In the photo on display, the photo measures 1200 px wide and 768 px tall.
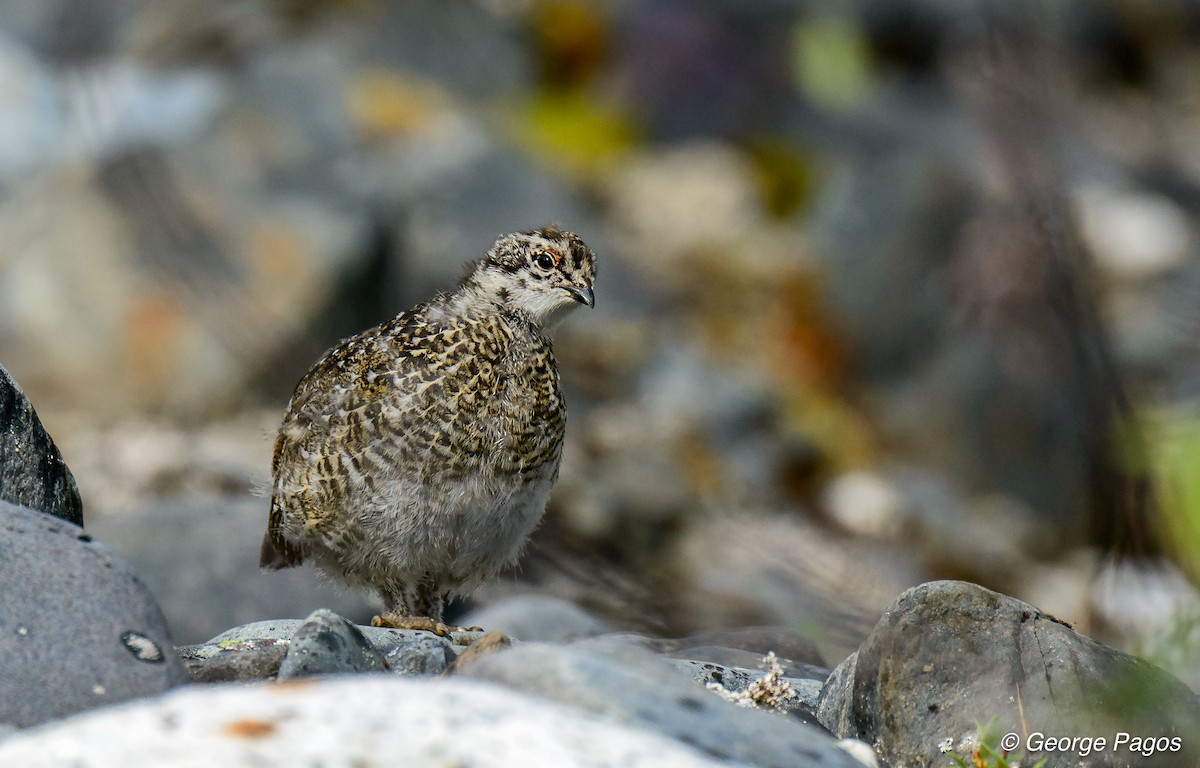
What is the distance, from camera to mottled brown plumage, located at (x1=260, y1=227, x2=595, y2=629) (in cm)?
627

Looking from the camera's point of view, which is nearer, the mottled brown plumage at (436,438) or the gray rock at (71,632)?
the gray rock at (71,632)

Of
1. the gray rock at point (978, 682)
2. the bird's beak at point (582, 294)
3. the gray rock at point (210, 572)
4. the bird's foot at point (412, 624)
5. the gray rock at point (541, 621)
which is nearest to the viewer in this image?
the gray rock at point (978, 682)

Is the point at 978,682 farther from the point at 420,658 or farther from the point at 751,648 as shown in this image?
the point at 751,648

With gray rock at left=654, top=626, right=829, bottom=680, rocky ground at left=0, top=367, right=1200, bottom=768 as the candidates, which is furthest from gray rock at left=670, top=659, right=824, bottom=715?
gray rock at left=654, top=626, right=829, bottom=680

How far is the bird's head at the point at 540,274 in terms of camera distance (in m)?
6.88

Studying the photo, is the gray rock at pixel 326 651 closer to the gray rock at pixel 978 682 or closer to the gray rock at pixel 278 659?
the gray rock at pixel 278 659

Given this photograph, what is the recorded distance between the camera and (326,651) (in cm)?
451

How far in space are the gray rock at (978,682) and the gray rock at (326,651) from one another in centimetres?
160

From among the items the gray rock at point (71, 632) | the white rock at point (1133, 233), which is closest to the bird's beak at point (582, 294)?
the gray rock at point (71, 632)

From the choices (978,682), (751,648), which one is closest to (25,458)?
(751,648)

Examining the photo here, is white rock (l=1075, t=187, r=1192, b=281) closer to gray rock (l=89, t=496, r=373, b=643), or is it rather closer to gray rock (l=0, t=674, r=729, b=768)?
gray rock (l=89, t=496, r=373, b=643)

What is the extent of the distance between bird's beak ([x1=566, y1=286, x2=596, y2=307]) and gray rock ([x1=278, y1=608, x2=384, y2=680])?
7.81 ft

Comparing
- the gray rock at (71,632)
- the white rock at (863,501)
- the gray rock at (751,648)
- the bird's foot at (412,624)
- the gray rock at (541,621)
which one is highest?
the white rock at (863,501)

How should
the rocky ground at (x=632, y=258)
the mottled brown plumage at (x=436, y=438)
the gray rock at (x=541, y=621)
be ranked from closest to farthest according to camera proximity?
1. the mottled brown plumage at (x=436, y=438)
2. the gray rock at (x=541, y=621)
3. the rocky ground at (x=632, y=258)
